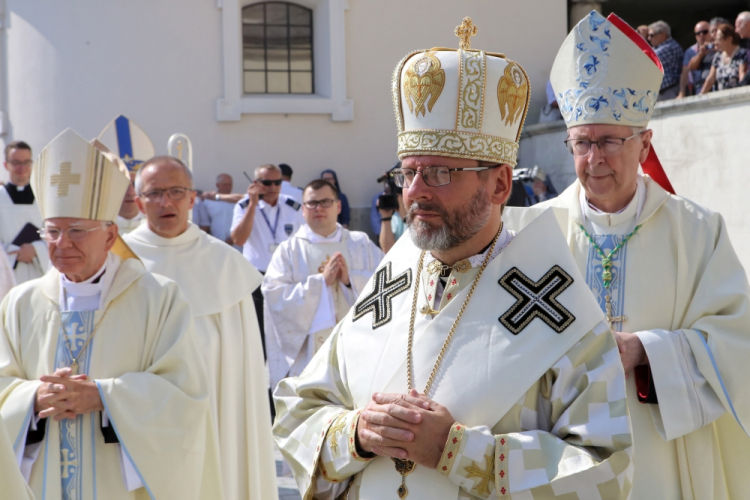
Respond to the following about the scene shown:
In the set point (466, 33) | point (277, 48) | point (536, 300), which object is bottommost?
point (536, 300)

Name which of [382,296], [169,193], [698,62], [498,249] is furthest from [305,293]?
[698,62]

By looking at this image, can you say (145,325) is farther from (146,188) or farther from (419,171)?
(419,171)

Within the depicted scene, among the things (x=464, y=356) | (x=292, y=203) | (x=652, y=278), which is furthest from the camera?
(x=292, y=203)

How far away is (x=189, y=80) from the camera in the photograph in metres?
14.2

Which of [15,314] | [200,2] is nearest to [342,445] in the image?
[15,314]

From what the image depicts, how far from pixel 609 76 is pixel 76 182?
234 centimetres

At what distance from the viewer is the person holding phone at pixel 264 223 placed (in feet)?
29.3

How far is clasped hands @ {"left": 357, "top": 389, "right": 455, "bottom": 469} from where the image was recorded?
242 cm

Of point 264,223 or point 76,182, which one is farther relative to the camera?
point 264,223

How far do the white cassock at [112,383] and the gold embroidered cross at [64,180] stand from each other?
14.0 inches

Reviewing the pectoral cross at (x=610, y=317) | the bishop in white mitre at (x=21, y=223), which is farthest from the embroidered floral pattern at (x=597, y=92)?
the bishop in white mitre at (x=21, y=223)

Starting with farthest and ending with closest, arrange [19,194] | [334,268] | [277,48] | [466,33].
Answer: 1. [277,48]
2. [19,194]
3. [334,268]
4. [466,33]

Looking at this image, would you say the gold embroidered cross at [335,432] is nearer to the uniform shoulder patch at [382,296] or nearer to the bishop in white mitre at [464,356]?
the bishop in white mitre at [464,356]

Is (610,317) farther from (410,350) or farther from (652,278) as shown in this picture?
(410,350)
